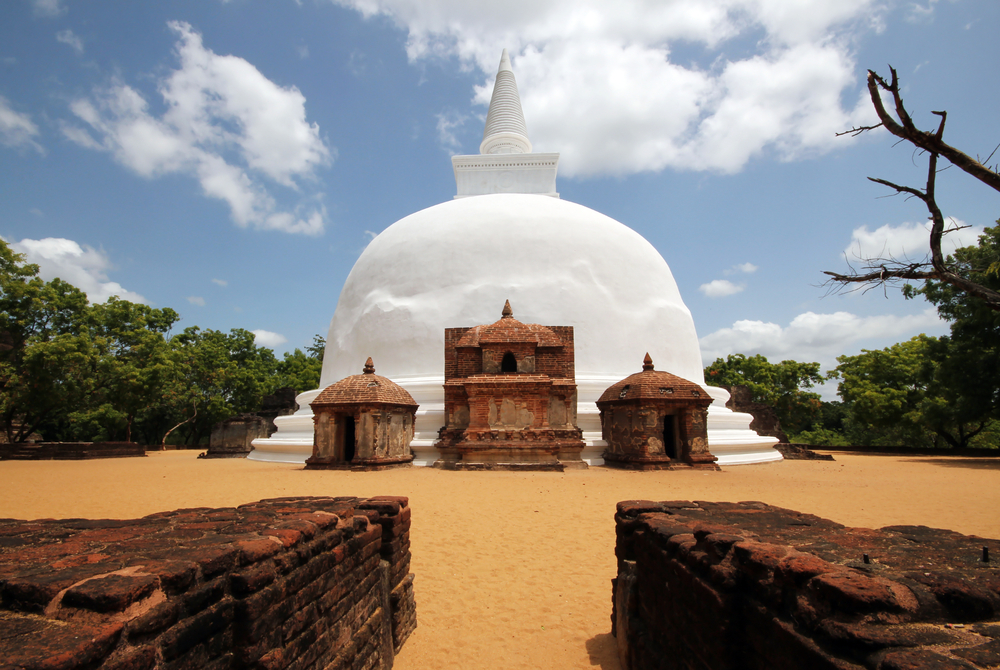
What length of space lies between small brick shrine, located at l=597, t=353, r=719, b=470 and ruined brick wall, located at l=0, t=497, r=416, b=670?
30.3 ft

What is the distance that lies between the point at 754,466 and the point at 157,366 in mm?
23735

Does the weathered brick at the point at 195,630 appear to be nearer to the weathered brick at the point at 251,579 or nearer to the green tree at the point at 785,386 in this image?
the weathered brick at the point at 251,579

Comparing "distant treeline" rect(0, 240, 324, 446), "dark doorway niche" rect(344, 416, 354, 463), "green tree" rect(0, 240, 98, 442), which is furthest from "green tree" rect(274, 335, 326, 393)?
"dark doorway niche" rect(344, 416, 354, 463)

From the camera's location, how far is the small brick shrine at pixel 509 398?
1179cm

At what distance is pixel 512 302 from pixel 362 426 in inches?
225

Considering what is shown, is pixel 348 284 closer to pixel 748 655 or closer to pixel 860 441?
pixel 748 655

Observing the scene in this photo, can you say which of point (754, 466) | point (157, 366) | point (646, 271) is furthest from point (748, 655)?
point (157, 366)

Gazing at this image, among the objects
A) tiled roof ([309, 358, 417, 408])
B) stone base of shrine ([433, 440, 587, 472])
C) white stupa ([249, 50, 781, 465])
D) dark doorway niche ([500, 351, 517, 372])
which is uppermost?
white stupa ([249, 50, 781, 465])

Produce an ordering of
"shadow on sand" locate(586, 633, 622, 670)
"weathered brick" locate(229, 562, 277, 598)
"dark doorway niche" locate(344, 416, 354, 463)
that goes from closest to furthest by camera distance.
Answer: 1. "weathered brick" locate(229, 562, 277, 598)
2. "shadow on sand" locate(586, 633, 622, 670)
3. "dark doorway niche" locate(344, 416, 354, 463)

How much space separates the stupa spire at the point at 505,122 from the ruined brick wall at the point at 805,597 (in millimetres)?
20202

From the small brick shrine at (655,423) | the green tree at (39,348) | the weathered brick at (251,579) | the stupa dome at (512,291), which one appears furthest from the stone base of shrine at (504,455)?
the green tree at (39,348)

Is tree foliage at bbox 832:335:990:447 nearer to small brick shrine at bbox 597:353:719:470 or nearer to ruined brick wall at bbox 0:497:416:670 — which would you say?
small brick shrine at bbox 597:353:719:470

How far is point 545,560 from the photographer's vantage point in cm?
488

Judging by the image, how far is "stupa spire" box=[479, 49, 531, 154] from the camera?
22031 millimetres
